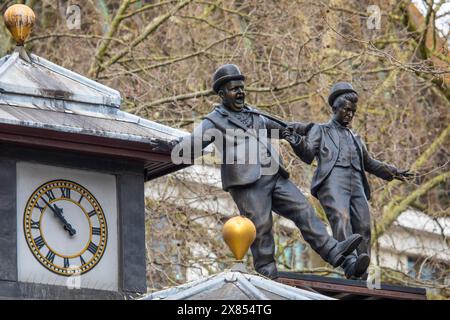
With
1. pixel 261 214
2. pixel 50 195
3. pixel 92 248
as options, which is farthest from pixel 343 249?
pixel 50 195

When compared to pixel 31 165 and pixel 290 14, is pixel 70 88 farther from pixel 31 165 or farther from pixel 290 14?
pixel 290 14

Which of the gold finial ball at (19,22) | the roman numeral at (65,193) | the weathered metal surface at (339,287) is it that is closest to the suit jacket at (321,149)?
the weathered metal surface at (339,287)

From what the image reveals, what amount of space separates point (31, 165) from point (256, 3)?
31.2 ft

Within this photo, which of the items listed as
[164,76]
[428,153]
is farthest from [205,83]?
[428,153]

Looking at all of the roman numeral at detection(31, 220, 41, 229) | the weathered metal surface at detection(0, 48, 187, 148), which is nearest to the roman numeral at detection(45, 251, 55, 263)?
the roman numeral at detection(31, 220, 41, 229)

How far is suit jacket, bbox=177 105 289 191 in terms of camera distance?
61.9 ft

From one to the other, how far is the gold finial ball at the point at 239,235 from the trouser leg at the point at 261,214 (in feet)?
5.55

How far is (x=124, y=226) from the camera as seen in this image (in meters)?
19.8

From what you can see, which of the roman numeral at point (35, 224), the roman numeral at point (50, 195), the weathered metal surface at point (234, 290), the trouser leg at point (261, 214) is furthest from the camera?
the roman numeral at point (50, 195)

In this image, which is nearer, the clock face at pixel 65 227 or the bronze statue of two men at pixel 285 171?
the bronze statue of two men at pixel 285 171

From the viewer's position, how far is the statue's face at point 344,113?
19.7 m

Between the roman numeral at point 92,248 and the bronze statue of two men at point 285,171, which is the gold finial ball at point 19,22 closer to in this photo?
the bronze statue of two men at point 285,171

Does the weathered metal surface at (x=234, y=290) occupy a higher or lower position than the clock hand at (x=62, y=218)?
lower

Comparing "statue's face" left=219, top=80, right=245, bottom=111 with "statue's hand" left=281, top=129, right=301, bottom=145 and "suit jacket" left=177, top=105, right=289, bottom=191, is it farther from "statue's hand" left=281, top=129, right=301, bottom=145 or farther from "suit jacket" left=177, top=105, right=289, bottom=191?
"statue's hand" left=281, top=129, right=301, bottom=145
